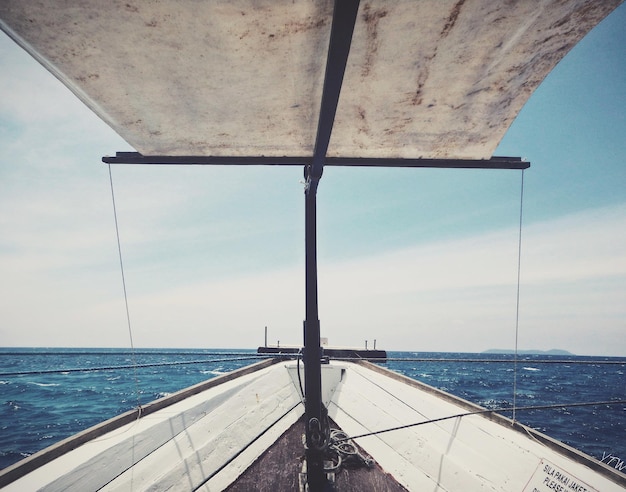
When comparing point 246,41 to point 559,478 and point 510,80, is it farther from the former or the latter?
point 559,478

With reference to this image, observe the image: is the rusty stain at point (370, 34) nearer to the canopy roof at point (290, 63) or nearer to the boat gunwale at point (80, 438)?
the canopy roof at point (290, 63)

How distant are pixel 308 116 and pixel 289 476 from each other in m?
3.81

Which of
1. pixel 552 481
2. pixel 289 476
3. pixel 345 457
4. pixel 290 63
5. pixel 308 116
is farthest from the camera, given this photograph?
pixel 345 457

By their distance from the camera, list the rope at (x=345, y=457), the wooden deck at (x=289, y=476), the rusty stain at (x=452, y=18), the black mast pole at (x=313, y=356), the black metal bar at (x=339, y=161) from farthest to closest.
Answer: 1. the rope at (x=345, y=457)
2. the wooden deck at (x=289, y=476)
3. the black mast pole at (x=313, y=356)
4. the black metal bar at (x=339, y=161)
5. the rusty stain at (x=452, y=18)

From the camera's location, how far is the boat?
157 cm

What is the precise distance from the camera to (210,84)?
1979mm

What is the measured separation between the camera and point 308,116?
227 centimetres

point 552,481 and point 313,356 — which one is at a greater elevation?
point 313,356

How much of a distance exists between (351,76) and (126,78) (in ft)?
4.92

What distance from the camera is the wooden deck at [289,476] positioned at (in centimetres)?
310

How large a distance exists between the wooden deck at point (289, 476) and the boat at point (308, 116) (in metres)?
0.02

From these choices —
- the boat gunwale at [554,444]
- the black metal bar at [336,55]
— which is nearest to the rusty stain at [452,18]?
the black metal bar at [336,55]

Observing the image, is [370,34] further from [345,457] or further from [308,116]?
[345,457]

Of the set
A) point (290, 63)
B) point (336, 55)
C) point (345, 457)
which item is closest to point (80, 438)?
point (345, 457)
